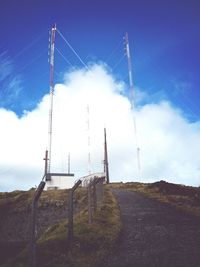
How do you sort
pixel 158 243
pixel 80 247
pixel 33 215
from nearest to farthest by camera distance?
pixel 33 215
pixel 80 247
pixel 158 243

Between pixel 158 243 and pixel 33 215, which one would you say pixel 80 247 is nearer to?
pixel 158 243

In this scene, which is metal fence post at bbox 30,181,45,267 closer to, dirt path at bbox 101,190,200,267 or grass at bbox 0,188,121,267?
grass at bbox 0,188,121,267

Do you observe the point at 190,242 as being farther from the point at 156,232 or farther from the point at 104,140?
the point at 104,140

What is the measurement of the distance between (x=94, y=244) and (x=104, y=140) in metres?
58.1

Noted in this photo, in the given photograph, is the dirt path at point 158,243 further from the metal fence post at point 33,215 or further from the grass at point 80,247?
the metal fence post at point 33,215

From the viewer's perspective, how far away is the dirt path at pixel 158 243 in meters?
7.49

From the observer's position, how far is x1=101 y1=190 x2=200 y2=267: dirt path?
7.49 meters

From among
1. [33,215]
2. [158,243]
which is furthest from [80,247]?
[33,215]

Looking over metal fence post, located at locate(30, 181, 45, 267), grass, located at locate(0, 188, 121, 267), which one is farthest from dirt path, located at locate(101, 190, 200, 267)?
metal fence post, located at locate(30, 181, 45, 267)

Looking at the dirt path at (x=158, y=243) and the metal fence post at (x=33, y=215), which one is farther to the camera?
the dirt path at (x=158, y=243)

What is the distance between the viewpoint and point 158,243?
31.0 feet

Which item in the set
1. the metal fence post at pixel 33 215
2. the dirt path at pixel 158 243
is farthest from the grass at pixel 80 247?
the metal fence post at pixel 33 215

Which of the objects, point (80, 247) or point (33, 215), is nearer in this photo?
point (33, 215)

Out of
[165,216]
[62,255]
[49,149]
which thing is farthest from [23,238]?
[62,255]
